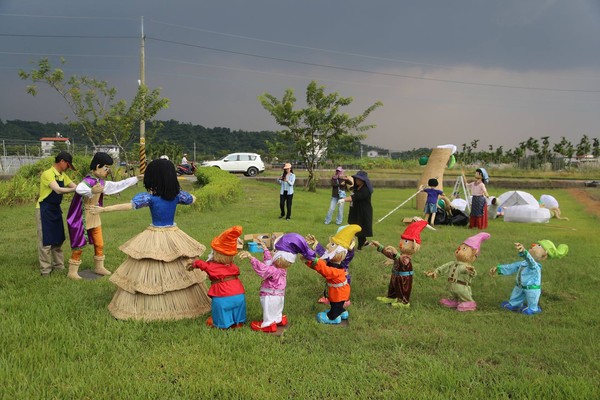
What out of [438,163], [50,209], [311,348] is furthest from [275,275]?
[438,163]

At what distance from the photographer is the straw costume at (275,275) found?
471 cm

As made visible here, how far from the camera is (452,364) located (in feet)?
13.3

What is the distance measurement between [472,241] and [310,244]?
215cm

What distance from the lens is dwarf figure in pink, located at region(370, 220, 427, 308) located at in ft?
18.2

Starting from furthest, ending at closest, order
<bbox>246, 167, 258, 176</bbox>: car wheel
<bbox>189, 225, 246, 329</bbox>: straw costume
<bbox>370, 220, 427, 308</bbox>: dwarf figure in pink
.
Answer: <bbox>246, 167, 258, 176</bbox>: car wheel, <bbox>370, 220, 427, 308</bbox>: dwarf figure in pink, <bbox>189, 225, 246, 329</bbox>: straw costume

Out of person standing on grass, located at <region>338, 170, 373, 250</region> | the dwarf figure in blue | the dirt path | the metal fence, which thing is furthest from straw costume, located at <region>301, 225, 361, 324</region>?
the metal fence

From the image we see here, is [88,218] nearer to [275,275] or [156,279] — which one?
[156,279]

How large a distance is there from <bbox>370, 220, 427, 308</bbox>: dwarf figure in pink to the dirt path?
12133 millimetres

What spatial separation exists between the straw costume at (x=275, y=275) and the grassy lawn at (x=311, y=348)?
0.69 feet

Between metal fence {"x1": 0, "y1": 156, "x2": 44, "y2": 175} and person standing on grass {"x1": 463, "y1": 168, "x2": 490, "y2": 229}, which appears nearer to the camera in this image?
person standing on grass {"x1": 463, "y1": 168, "x2": 490, "y2": 229}

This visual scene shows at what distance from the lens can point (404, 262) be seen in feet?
18.6

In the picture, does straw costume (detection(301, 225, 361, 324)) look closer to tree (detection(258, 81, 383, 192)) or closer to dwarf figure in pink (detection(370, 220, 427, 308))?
dwarf figure in pink (detection(370, 220, 427, 308))

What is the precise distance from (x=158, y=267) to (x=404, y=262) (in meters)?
2.95

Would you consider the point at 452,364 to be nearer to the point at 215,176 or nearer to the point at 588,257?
the point at 588,257
